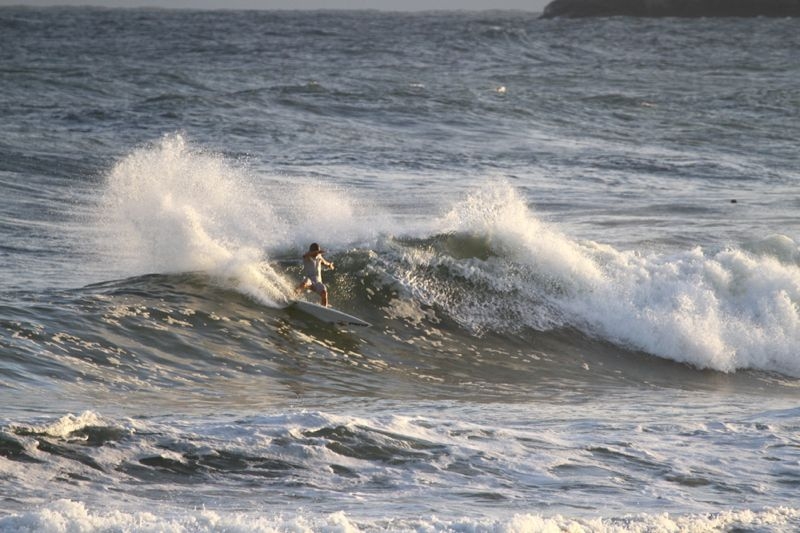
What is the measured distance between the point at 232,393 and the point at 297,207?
29.4 feet

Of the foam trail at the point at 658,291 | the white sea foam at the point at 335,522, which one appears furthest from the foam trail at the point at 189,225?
the white sea foam at the point at 335,522

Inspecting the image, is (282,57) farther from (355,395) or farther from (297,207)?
(355,395)

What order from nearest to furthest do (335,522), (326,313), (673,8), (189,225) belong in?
(335,522), (326,313), (189,225), (673,8)

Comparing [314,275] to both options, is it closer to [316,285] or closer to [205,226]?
[316,285]

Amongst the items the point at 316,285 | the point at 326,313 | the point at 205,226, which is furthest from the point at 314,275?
the point at 205,226

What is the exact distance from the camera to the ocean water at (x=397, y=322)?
26.0ft

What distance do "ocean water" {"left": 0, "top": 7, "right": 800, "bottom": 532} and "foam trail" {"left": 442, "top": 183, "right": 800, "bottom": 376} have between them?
4cm

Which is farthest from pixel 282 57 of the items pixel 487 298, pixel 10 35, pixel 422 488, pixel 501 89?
pixel 422 488

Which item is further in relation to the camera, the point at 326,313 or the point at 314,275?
the point at 314,275

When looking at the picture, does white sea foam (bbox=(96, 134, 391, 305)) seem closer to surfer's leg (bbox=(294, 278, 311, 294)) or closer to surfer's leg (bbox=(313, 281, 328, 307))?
surfer's leg (bbox=(294, 278, 311, 294))

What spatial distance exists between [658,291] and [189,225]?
242 inches

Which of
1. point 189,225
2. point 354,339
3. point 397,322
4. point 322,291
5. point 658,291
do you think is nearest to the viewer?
point 354,339

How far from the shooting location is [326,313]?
1376cm

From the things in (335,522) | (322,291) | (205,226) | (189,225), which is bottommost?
(322,291)
